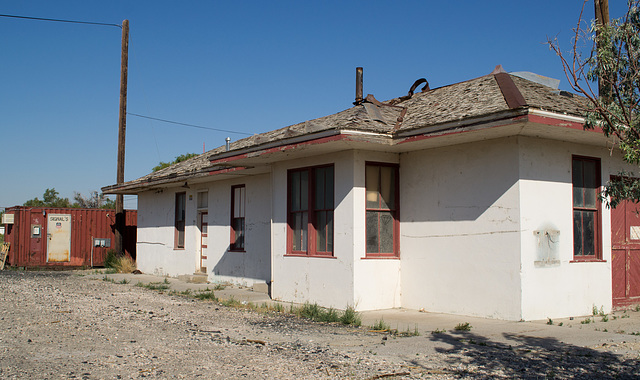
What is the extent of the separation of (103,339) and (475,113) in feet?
21.6

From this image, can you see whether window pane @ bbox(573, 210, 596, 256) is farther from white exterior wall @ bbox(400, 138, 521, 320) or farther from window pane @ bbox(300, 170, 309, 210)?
window pane @ bbox(300, 170, 309, 210)

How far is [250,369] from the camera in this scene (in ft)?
20.7

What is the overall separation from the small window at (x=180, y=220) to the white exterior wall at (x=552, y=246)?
1272 cm

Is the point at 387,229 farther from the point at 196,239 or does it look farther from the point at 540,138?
the point at 196,239

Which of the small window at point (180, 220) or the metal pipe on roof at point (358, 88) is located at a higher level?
the metal pipe on roof at point (358, 88)

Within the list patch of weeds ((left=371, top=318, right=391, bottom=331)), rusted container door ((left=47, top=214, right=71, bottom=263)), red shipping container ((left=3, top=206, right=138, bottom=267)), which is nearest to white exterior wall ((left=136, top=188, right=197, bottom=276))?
red shipping container ((left=3, top=206, right=138, bottom=267))

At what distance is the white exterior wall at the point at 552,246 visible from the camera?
9.72 meters

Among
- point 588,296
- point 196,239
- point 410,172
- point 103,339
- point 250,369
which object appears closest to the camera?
point 250,369

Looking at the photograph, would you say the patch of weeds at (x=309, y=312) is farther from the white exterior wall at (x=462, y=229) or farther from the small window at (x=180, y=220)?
the small window at (x=180, y=220)

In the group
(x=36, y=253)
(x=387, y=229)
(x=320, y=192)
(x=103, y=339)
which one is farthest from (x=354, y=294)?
(x=36, y=253)

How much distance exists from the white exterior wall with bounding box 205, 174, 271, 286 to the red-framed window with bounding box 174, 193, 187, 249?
6.85 ft

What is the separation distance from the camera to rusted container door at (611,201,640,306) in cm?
1120

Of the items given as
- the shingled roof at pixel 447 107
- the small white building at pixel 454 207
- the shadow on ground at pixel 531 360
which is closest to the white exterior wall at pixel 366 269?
the small white building at pixel 454 207

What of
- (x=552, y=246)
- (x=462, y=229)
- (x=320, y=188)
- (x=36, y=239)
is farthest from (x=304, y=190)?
(x=36, y=239)
